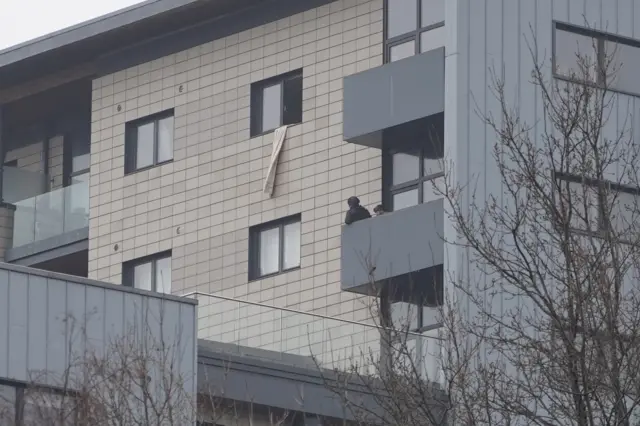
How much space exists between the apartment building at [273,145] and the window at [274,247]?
4 centimetres

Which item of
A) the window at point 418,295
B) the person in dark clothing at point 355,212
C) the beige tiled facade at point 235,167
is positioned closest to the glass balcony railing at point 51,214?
the beige tiled facade at point 235,167

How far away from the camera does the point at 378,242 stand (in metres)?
36.7

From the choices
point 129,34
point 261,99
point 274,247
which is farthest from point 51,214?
point 274,247

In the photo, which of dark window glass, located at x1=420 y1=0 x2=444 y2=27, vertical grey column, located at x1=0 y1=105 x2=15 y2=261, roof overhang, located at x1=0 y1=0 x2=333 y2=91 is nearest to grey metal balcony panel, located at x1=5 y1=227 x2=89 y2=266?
vertical grey column, located at x1=0 y1=105 x2=15 y2=261

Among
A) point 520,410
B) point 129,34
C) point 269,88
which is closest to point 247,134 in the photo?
point 269,88

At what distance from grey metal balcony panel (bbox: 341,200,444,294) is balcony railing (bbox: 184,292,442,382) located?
99.0 inches

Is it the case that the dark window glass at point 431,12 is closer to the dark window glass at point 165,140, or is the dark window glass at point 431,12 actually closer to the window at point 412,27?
the window at point 412,27

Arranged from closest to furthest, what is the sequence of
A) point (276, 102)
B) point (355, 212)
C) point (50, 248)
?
1. point (355, 212)
2. point (276, 102)
3. point (50, 248)

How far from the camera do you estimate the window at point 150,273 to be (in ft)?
140

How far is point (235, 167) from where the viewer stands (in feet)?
137

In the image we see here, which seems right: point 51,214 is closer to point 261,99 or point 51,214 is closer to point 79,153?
point 79,153

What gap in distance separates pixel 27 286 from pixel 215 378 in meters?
5.30

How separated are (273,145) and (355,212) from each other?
4578 millimetres

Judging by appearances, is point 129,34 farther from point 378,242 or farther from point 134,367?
point 134,367
